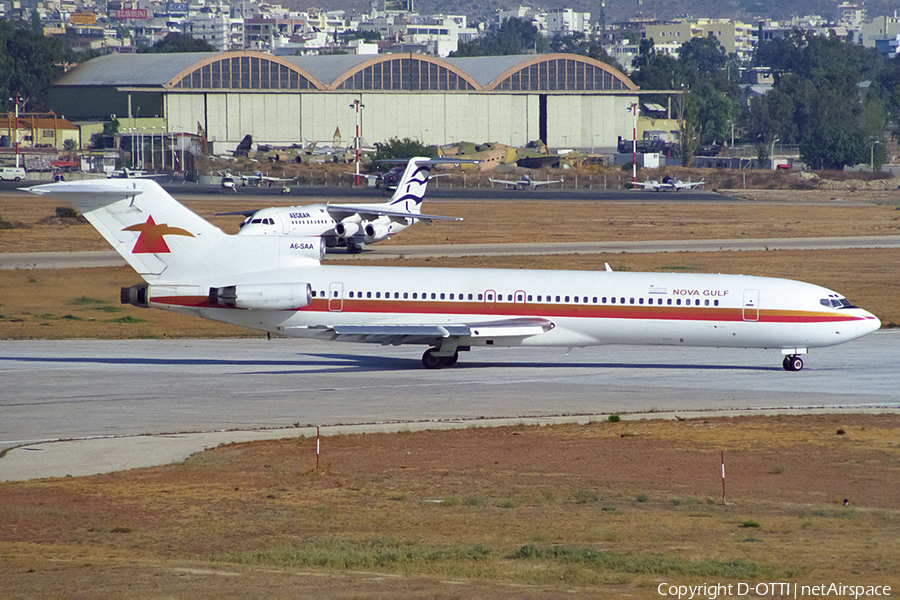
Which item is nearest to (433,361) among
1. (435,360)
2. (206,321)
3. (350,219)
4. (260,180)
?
(435,360)

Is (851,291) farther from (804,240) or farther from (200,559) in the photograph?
(200,559)

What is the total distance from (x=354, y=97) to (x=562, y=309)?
120 m

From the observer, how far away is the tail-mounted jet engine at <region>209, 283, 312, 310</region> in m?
33.3

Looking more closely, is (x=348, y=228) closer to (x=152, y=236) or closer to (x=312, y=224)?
(x=312, y=224)

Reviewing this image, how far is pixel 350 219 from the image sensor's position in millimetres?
63625

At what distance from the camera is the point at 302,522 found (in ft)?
58.1

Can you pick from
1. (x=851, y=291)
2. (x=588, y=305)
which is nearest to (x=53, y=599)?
(x=588, y=305)

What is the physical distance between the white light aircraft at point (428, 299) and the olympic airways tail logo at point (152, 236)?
30 millimetres

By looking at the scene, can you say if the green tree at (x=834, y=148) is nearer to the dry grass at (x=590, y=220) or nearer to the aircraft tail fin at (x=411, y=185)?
the dry grass at (x=590, y=220)

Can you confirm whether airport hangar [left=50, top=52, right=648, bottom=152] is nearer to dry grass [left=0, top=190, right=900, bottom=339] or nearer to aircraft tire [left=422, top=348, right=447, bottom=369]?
dry grass [left=0, top=190, right=900, bottom=339]

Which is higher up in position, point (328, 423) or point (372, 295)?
point (372, 295)

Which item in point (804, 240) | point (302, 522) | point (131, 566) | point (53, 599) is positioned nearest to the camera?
point (53, 599)

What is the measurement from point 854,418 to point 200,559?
1785 cm

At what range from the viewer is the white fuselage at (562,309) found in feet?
111
